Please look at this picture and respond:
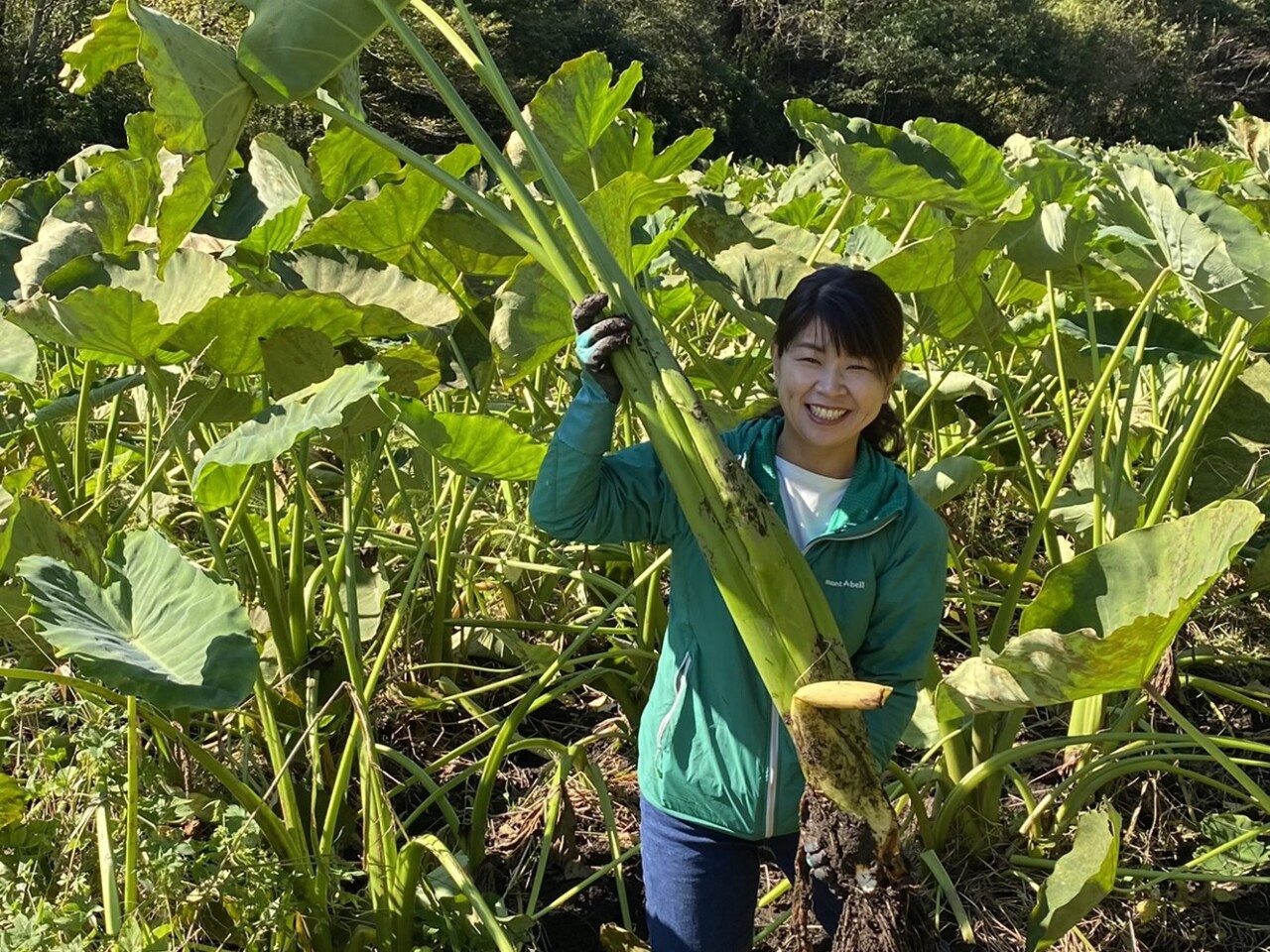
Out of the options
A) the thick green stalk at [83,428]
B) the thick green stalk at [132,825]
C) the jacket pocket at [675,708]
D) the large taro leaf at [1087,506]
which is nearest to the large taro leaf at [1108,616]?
the jacket pocket at [675,708]

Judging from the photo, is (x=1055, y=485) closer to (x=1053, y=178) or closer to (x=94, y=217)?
(x=1053, y=178)

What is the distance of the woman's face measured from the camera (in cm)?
96

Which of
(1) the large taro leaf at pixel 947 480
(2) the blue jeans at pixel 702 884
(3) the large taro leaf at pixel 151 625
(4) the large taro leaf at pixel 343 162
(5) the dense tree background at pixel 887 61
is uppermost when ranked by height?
(4) the large taro leaf at pixel 343 162

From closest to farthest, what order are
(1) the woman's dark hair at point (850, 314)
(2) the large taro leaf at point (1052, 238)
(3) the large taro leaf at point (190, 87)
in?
(3) the large taro leaf at point (190, 87) → (1) the woman's dark hair at point (850, 314) → (2) the large taro leaf at point (1052, 238)

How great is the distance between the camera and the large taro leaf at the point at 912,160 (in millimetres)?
1370

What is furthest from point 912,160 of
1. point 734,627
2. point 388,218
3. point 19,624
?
point 19,624

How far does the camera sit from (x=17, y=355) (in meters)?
1.18

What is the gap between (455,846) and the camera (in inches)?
53.7

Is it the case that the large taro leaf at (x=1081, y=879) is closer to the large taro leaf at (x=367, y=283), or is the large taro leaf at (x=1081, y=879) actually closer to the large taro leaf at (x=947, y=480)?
the large taro leaf at (x=947, y=480)

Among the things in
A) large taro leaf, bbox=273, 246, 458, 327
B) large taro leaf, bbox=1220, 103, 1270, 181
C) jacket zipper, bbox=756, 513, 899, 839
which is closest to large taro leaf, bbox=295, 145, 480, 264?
large taro leaf, bbox=273, 246, 458, 327

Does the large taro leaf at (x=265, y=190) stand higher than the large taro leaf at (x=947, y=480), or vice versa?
the large taro leaf at (x=265, y=190)

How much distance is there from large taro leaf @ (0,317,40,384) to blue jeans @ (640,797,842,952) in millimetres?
755

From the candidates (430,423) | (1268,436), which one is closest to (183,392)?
(430,423)

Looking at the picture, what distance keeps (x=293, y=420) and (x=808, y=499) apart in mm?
446
